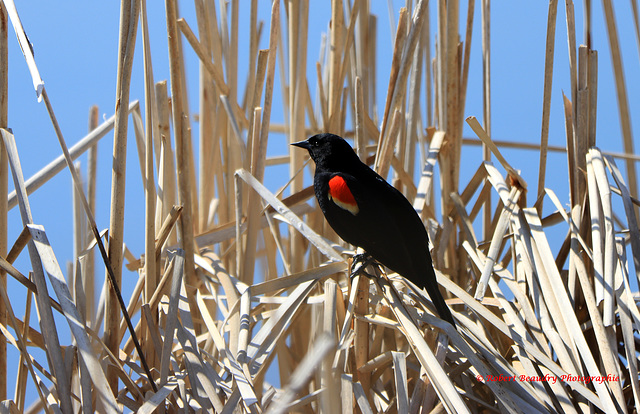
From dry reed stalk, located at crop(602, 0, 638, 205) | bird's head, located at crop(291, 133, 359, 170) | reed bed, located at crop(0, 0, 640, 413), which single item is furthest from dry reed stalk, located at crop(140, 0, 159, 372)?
dry reed stalk, located at crop(602, 0, 638, 205)

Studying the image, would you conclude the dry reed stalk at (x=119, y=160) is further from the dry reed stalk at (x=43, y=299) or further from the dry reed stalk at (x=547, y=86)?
the dry reed stalk at (x=547, y=86)

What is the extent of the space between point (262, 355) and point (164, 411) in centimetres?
26

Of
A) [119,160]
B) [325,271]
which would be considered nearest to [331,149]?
[325,271]

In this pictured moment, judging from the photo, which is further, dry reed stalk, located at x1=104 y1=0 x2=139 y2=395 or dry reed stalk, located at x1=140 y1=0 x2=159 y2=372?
dry reed stalk, located at x1=140 y1=0 x2=159 y2=372

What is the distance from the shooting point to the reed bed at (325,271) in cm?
120

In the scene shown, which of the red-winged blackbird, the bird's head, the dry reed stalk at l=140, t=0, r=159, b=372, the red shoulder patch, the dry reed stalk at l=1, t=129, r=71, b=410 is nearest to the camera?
the dry reed stalk at l=1, t=129, r=71, b=410

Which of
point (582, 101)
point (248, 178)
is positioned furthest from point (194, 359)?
point (582, 101)

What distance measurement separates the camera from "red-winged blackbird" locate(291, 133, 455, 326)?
1535 millimetres

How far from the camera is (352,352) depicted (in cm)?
144

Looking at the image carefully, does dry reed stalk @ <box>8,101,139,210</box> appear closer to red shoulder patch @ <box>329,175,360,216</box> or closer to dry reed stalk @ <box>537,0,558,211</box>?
red shoulder patch @ <box>329,175,360,216</box>

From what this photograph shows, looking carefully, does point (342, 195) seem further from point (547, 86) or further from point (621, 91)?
Answer: point (621, 91)

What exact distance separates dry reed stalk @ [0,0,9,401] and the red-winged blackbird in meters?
0.88

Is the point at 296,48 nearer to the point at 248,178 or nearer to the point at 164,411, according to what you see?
the point at 248,178

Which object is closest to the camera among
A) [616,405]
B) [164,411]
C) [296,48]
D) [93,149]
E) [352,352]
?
[616,405]
